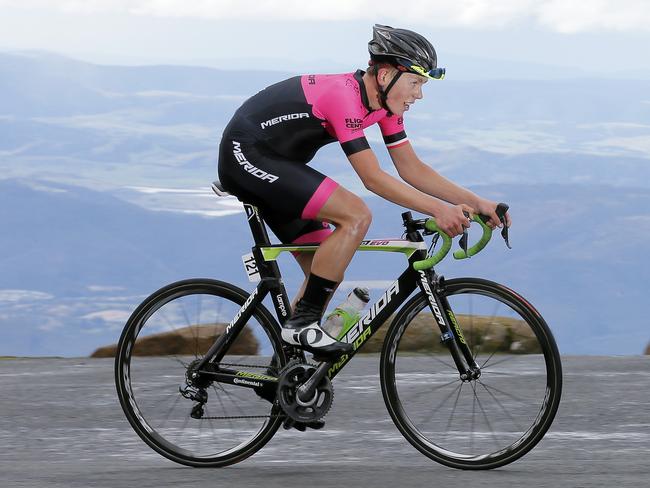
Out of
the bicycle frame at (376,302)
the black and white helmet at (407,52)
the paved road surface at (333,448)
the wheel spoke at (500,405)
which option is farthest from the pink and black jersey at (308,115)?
the paved road surface at (333,448)

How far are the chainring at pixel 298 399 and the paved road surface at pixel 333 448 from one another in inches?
10.5

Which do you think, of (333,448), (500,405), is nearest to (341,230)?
(500,405)

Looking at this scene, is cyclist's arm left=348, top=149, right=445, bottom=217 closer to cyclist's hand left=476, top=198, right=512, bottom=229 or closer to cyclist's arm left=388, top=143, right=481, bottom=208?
cyclist's hand left=476, top=198, right=512, bottom=229

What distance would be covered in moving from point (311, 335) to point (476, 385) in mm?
810

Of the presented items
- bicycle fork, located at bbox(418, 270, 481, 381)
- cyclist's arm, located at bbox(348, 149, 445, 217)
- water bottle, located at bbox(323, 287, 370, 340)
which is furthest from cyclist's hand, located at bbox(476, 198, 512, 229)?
water bottle, located at bbox(323, 287, 370, 340)

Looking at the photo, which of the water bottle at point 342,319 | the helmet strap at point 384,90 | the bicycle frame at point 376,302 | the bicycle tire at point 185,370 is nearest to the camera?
the helmet strap at point 384,90

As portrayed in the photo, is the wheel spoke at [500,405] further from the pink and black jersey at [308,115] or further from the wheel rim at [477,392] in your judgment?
the pink and black jersey at [308,115]

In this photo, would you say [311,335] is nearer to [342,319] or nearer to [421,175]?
[342,319]

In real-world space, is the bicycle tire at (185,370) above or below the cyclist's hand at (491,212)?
below

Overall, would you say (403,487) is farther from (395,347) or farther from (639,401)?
(639,401)

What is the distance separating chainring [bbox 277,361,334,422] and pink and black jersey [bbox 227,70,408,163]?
3.11 ft

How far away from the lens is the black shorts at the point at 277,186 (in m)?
6.09

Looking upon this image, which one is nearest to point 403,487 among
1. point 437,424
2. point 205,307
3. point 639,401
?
point 437,424

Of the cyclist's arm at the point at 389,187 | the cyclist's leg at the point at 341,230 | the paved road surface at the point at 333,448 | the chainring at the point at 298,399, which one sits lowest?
the paved road surface at the point at 333,448
